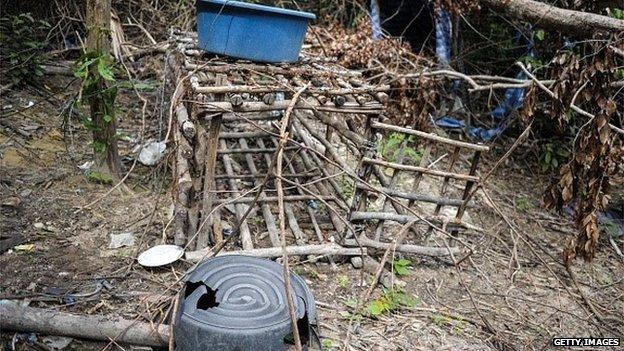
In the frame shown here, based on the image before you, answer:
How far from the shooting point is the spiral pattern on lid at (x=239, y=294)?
2.08 metres

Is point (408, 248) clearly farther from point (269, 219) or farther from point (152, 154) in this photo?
point (152, 154)

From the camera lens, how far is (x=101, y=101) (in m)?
3.50

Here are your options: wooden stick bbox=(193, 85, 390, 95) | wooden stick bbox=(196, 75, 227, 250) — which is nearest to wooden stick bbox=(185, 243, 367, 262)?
wooden stick bbox=(196, 75, 227, 250)

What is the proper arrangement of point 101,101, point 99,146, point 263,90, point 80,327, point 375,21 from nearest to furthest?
point 80,327 → point 263,90 → point 101,101 → point 99,146 → point 375,21

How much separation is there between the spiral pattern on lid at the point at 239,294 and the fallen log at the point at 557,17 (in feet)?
9.37

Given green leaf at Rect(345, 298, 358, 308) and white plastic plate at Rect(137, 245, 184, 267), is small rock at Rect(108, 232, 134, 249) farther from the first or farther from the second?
green leaf at Rect(345, 298, 358, 308)

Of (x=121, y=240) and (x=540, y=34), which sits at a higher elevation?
(x=540, y=34)

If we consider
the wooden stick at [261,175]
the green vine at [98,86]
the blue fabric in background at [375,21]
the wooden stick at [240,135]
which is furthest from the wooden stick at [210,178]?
the blue fabric in background at [375,21]

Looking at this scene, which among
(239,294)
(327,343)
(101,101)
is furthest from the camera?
(101,101)

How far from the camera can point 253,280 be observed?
2297 millimetres

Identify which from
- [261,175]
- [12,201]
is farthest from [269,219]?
[12,201]

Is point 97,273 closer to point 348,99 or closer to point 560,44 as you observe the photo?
point 348,99

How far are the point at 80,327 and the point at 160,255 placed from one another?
0.70m

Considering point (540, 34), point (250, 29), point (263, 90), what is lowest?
point (263, 90)
